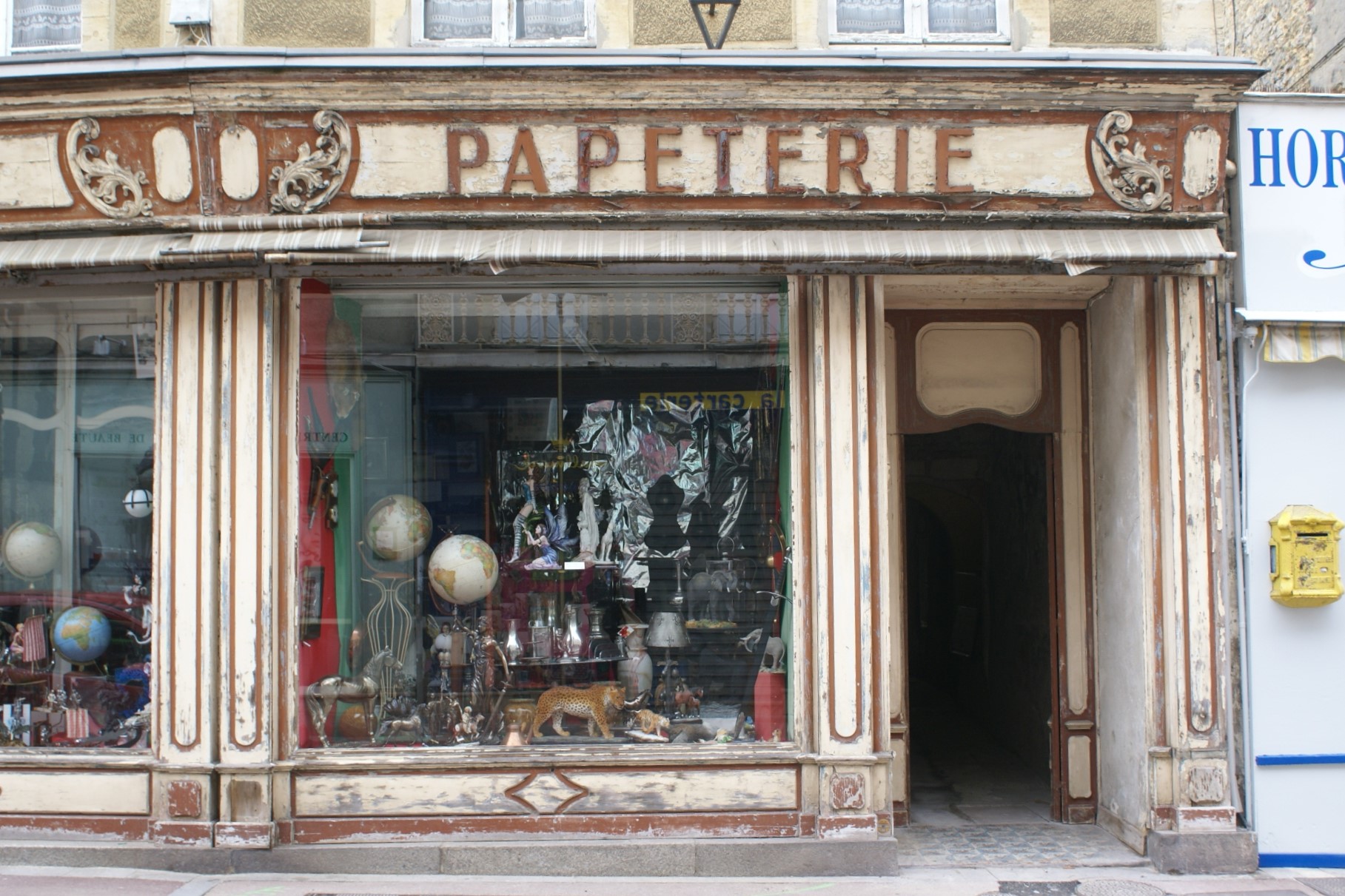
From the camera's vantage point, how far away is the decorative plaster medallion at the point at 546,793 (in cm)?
598

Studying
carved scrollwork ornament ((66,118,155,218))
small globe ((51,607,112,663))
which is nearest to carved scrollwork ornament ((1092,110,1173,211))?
carved scrollwork ornament ((66,118,155,218))

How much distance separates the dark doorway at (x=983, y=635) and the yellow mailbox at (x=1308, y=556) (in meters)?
1.44

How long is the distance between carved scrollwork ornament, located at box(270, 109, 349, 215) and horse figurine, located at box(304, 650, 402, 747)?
8.85 ft

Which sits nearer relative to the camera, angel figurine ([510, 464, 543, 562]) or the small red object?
the small red object

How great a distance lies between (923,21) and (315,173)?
3.64m

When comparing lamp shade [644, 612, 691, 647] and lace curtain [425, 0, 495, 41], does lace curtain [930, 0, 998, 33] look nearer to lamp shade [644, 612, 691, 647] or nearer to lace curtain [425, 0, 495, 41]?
lace curtain [425, 0, 495, 41]

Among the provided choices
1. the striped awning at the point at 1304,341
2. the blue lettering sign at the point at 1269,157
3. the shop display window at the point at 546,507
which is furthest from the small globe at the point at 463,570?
the blue lettering sign at the point at 1269,157

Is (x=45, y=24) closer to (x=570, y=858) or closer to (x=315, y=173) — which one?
(x=315, y=173)

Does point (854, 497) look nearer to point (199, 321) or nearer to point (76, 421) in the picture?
point (199, 321)

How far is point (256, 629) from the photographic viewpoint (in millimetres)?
5926

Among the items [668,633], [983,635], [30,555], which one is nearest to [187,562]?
[30,555]

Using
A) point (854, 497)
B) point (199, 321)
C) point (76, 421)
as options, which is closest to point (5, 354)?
point (76, 421)

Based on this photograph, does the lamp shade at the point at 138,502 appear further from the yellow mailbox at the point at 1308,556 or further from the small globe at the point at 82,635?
the yellow mailbox at the point at 1308,556

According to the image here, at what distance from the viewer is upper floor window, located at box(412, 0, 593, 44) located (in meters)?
6.35
